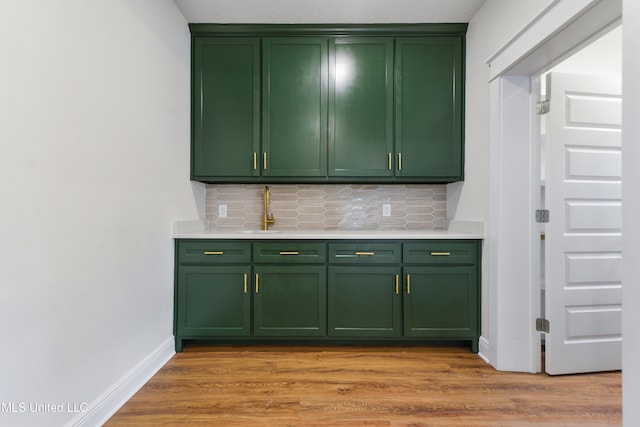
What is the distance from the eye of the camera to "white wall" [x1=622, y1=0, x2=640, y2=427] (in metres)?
1.20

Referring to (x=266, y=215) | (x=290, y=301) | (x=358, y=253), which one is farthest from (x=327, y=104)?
(x=290, y=301)

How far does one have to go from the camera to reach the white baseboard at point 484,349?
230 cm

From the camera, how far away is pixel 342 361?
229 centimetres

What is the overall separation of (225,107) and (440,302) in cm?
232

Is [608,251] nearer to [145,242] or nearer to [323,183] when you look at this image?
[323,183]

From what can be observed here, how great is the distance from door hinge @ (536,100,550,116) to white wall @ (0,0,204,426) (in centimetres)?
253

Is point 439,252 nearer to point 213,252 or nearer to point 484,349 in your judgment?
point 484,349

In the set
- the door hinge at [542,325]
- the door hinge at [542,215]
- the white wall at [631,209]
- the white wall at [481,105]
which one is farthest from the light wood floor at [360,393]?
the door hinge at [542,215]

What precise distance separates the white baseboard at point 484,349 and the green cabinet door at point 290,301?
1.16 m

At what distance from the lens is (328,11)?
2.49 meters

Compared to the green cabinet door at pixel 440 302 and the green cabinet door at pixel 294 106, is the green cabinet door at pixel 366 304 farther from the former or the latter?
the green cabinet door at pixel 294 106

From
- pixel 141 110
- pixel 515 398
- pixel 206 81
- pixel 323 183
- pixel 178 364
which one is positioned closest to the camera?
pixel 515 398

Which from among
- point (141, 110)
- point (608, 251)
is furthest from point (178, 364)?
point (608, 251)

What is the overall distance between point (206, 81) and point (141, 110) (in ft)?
2.83
